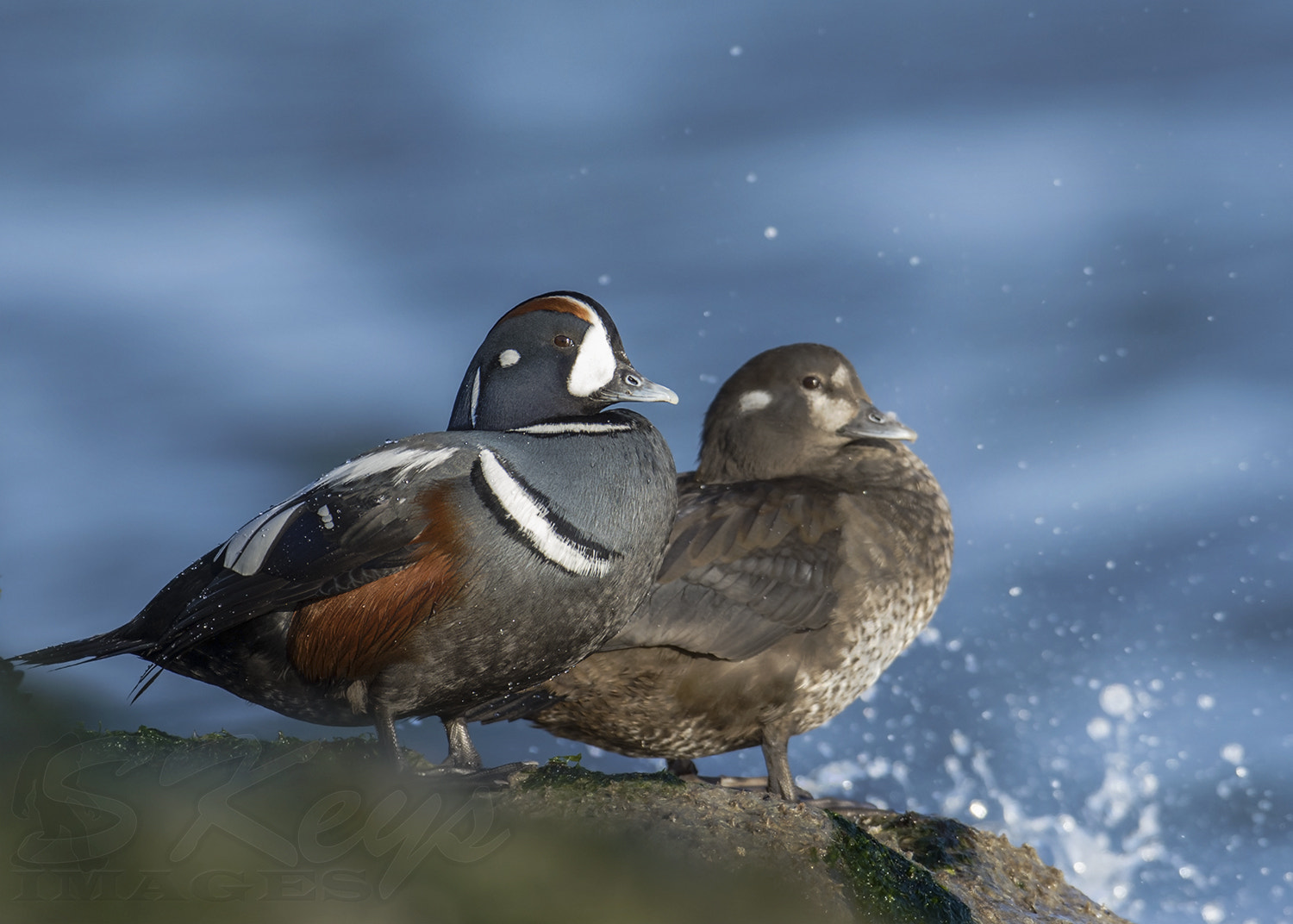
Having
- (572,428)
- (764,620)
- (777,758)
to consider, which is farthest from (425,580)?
(777,758)

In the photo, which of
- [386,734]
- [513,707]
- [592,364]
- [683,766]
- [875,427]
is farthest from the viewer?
[875,427]

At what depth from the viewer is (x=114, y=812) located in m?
2.22

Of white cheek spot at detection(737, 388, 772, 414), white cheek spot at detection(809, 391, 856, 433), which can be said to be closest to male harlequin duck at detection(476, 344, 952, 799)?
white cheek spot at detection(809, 391, 856, 433)

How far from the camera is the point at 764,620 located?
4562 millimetres

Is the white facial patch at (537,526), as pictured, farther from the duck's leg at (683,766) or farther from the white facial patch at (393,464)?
the duck's leg at (683,766)

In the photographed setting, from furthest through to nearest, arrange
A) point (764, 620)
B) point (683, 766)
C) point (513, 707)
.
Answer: point (683, 766), point (764, 620), point (513, 707)

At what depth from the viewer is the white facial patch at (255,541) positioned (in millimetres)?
3281

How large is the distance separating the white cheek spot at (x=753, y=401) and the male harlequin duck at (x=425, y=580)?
1.99 m

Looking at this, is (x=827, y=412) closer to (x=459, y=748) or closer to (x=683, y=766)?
(x=683, y=766)

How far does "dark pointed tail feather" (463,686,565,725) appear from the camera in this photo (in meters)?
3.80

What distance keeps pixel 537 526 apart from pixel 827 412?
2.56m

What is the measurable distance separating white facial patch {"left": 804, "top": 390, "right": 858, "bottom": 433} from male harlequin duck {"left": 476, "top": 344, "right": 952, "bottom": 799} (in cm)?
23

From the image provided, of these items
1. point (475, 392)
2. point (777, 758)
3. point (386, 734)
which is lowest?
point (777, 758)

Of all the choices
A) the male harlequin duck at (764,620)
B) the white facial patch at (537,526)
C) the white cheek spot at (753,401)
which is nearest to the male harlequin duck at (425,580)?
the white facial patch at (537,526)
